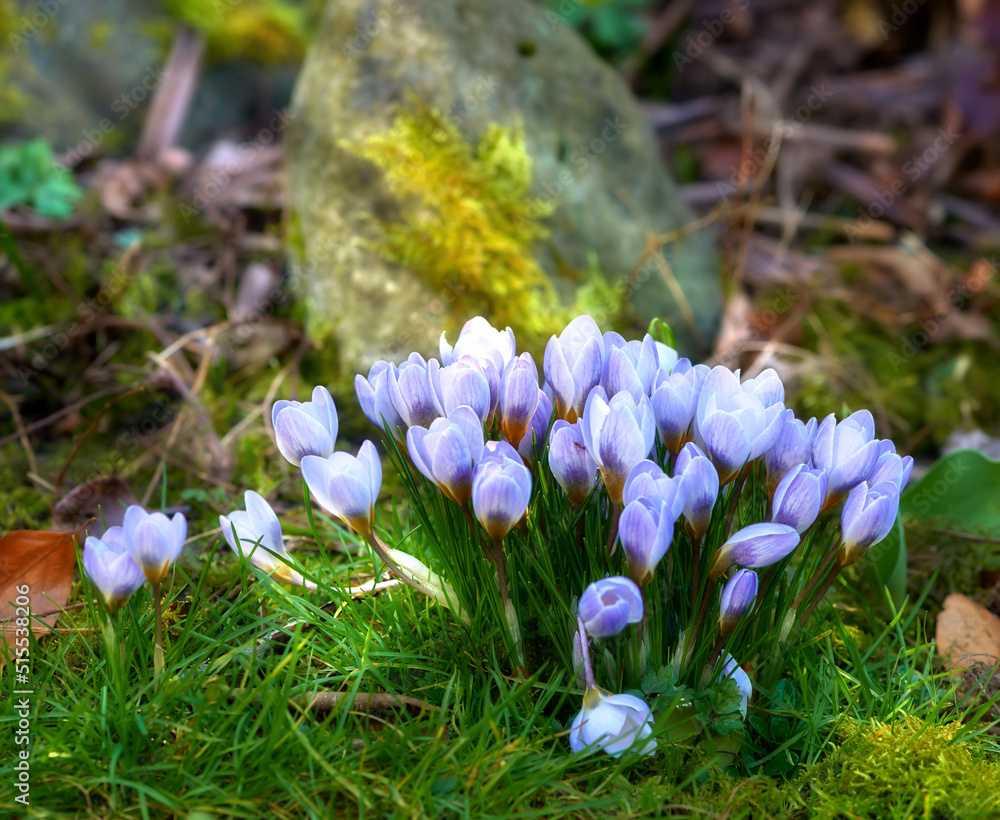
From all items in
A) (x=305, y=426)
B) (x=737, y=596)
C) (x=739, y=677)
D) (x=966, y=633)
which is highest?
(x=305, y=426)

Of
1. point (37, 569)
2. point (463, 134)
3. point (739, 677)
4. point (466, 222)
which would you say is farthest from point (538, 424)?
point (463, 134)

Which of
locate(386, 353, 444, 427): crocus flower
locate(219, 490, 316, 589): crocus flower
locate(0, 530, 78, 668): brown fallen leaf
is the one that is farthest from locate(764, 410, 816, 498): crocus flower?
locate(0, 530, 78, 668): brown fallen leaf

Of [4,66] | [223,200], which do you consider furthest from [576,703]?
[4,66]

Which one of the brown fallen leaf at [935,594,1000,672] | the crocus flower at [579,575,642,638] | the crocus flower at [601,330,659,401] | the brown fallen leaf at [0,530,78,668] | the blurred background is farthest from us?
the blurred background

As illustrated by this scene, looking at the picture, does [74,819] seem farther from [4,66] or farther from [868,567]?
[4,66]

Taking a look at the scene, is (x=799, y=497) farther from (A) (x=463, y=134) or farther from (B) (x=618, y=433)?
(A) (x=463, y=134)

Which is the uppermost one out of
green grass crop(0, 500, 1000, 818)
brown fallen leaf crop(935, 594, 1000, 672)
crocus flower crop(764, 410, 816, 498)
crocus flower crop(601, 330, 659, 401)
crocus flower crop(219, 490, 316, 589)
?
crocus flower crop(601, 330, 659, 401)

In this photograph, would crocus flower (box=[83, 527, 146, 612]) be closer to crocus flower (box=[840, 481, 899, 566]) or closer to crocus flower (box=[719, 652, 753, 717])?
crocus flower (box=[719, 652, 753, 717])
